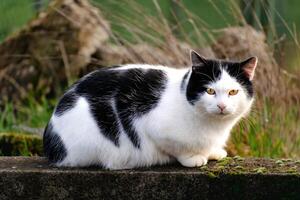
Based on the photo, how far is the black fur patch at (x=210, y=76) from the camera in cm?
358

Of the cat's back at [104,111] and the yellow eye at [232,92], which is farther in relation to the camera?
the cat's back at [104,111]

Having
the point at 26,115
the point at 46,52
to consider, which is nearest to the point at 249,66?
the point at 26,115

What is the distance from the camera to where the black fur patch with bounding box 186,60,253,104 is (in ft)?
11.8

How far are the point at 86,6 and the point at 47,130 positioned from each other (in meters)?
2.81

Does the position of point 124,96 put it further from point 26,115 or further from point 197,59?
point 26,115

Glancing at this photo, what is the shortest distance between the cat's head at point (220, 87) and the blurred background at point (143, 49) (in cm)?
141

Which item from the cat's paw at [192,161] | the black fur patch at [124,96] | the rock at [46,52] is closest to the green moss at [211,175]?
the cat's paw at [192,161]

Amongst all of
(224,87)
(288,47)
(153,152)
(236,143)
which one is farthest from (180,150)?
(288,47)

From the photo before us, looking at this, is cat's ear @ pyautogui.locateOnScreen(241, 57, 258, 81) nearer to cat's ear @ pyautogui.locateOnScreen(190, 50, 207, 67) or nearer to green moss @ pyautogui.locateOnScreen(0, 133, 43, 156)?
cat's ear @ pyautogui.locateOnScreen(190, 50, 207, 67)

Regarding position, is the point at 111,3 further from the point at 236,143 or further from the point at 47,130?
the point at 47,130

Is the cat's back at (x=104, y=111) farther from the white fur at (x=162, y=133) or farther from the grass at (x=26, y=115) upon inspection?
the grass at (x=26, y=115)

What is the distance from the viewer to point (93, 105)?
379 cm

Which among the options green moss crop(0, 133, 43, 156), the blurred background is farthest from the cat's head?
green moss crop(0, 133, 43, 156)

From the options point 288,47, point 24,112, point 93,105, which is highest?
point 93,105
